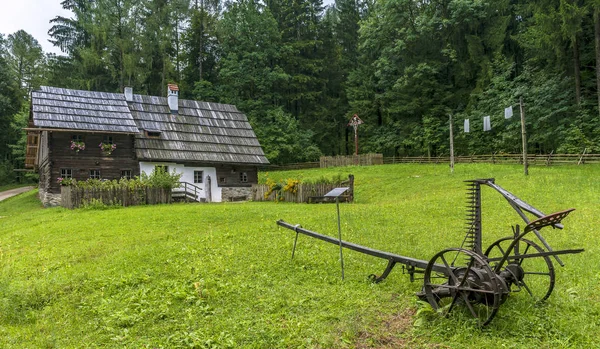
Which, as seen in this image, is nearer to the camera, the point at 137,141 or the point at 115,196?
the point at 115,196

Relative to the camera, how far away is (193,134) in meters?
27.8

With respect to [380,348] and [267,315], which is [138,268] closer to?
[267,315]

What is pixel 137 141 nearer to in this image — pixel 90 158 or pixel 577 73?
pixel 90 158

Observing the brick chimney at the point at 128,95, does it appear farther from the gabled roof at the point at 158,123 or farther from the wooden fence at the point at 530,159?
the wooden fence at the point at 530,159

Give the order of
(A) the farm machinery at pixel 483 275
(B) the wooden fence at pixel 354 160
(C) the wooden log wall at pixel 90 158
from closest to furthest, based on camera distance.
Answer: (A) the farm machinery at pixel 483 275, (C) the wooden log wall at pixel 90 158, (B) the wooden fence at pixel 354 160

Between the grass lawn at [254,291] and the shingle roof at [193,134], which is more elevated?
the shingle roof at [193,134]

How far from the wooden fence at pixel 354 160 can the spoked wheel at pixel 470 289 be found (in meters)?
31.5

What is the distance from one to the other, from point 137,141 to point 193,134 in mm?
3870

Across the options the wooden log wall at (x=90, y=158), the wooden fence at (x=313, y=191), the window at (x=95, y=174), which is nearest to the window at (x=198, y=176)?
the wooden log wall at (x=90, y=158)

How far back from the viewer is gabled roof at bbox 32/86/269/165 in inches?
937

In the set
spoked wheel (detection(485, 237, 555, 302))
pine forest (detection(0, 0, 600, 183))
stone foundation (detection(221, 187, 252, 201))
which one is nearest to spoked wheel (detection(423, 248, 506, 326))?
spoked wheel (detection(485, 237, 555, 302))

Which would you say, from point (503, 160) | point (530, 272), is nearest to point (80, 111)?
point (530, 272)

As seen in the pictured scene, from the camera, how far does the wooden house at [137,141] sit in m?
23.5

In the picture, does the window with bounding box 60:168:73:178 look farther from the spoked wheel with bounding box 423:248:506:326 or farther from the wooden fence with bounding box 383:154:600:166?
the wooden fence with bounding box 383:154:600:166
